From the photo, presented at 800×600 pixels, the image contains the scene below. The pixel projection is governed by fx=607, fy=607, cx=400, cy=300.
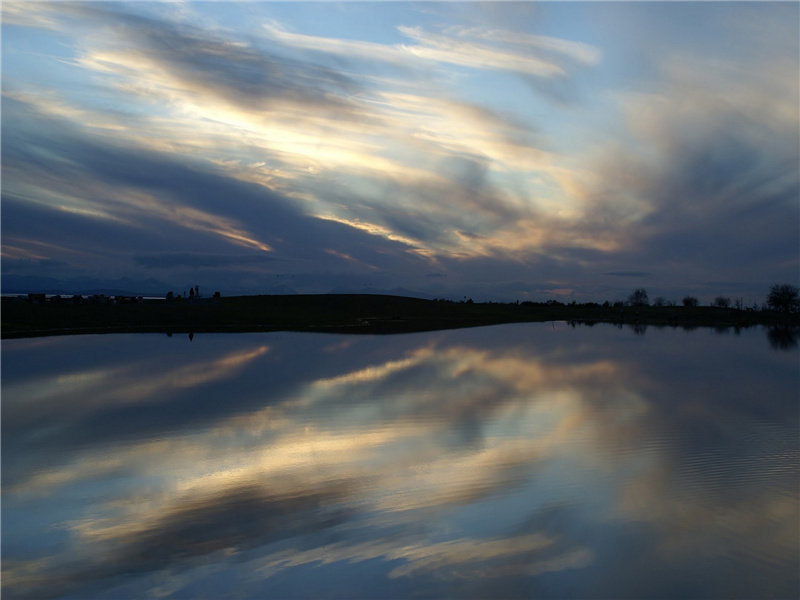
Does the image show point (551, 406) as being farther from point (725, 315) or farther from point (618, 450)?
point (725, 315)

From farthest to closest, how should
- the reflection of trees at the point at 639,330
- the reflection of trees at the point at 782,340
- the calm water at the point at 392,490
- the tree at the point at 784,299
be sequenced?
the tree at the point at 784,299, the reflection of trees at the point at 639,330, the reflection of trees at the point at 782,340, the calm water at the point at 392,490

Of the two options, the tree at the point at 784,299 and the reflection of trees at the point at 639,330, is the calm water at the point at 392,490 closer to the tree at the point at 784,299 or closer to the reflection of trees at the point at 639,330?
the reflection of trees at the point at 639,330

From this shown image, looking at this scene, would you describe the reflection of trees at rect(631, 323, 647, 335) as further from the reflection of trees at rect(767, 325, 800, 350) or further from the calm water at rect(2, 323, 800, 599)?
the calm water at rect(2, 323, 800, 599)

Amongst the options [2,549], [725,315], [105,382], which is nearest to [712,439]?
[2,549]

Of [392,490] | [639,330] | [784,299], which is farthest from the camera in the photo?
[784,299]

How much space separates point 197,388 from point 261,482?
9.33 meters

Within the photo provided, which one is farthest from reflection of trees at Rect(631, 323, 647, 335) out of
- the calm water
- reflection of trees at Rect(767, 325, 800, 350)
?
the calm water

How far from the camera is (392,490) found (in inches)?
344

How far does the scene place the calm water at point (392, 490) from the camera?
6.23 m

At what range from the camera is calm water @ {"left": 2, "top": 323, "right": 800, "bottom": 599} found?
623 centimetres

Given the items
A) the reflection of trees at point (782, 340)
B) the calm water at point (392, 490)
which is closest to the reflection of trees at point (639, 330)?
the reflection of trees at point (782, 340)

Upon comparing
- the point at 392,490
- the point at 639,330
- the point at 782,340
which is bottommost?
the point at 392,490

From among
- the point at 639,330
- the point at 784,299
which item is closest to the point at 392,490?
the point at 639,330

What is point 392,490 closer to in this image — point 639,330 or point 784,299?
point 639,330
